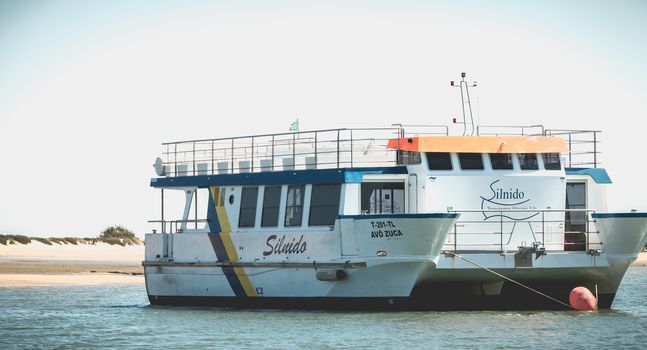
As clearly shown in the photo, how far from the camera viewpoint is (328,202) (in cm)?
3009

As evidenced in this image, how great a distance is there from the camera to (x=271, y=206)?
31531 millimetres

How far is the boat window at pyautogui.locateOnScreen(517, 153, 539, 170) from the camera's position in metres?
30.2

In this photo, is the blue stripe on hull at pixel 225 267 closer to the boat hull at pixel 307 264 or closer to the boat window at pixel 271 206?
the boat hull at pixel 307 264

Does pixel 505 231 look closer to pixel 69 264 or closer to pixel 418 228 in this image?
pixel 418 228

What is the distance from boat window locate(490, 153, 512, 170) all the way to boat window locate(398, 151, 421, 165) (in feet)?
5.74

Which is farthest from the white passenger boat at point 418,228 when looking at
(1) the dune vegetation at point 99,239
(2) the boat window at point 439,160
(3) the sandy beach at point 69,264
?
(1) the dune vegetation at point 99,239

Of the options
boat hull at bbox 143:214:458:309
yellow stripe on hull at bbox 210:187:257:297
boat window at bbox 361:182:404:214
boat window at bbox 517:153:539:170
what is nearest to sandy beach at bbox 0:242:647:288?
boat hull at bbox 143:214:458:309

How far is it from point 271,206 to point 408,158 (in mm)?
3675

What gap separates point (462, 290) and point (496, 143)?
3.47 m

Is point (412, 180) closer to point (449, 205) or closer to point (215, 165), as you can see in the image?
point (449, 205)

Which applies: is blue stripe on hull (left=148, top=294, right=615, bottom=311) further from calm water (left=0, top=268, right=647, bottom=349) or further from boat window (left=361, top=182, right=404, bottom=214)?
boat window (left=361, top=182, right=404, bottom=214)

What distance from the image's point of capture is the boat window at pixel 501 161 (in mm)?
30031

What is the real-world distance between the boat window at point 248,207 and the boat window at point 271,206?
34cm

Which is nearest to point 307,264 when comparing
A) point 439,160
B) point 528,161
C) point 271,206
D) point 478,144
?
point 271,206
